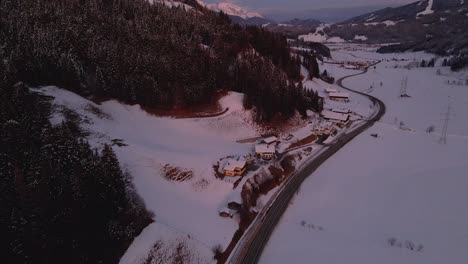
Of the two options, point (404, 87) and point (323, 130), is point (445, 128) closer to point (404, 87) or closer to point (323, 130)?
point (323, 130)

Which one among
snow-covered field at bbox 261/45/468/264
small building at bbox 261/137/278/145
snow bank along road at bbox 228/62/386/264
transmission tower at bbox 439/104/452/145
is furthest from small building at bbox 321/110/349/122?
small building at bbox 261/137/278/145

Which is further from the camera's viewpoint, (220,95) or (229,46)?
(229,46)

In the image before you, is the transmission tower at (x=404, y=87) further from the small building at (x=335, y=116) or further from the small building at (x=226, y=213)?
the small building at (x=226, y=213)

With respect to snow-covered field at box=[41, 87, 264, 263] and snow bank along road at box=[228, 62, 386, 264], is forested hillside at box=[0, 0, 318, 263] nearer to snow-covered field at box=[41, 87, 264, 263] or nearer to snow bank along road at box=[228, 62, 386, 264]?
snow-covered field at box=[41, 87, 264, 263]

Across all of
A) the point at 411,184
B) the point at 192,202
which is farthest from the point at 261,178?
the point at 411,184

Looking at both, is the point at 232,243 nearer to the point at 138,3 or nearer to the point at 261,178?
the point at 261,178

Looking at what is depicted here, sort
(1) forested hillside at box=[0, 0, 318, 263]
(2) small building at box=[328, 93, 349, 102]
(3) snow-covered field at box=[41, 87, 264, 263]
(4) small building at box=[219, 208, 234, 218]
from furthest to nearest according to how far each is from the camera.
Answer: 1. (2) small building at box=[328, 93, 349, 102]
2. (4) small building at box=[219, 208, 234, 218]
3. (3) snow-covered field at box=[41, 87, 264, 263]
4. (1) forested hillside at box=[0, 0, 318, 263]

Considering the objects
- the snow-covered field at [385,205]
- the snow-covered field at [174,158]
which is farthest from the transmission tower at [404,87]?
the snow-covered field at [174,158]
